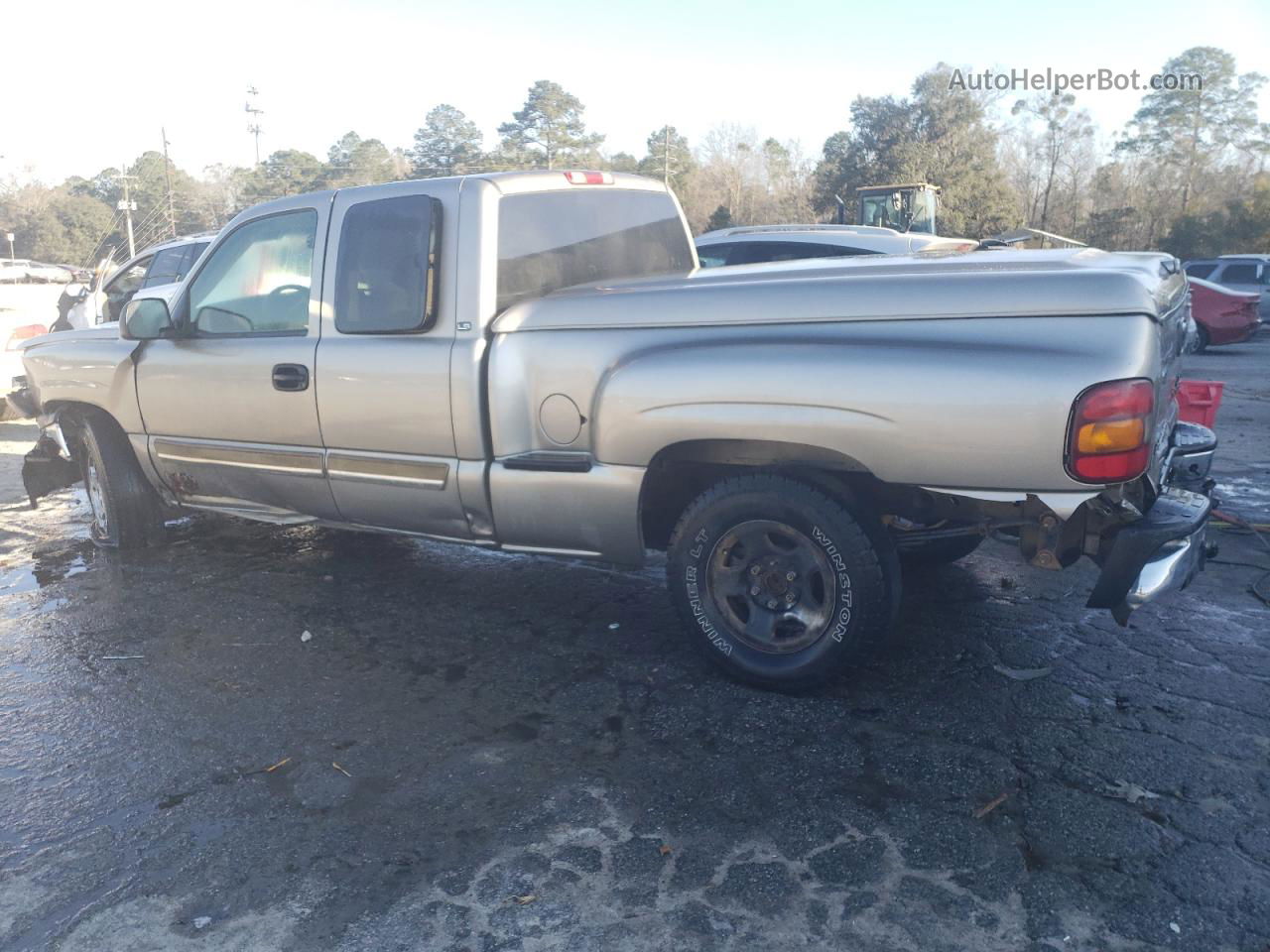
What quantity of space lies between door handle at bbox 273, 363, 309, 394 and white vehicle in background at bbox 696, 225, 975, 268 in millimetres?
5554

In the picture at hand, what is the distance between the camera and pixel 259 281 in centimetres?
494

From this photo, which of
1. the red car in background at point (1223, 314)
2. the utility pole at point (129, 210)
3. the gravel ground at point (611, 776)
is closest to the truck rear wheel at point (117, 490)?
the gravel ground at point (611, 776)

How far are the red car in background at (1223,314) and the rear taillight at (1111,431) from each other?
641 inches

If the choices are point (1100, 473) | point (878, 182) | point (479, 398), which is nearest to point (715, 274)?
point (479, 398)

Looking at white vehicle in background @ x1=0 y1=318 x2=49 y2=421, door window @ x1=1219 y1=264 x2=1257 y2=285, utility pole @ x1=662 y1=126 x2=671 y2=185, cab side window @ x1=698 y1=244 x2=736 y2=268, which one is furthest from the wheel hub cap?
utility pole @ x1=662 y1=126 x2=671 y2=185

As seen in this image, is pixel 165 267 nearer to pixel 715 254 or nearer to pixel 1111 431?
pixel 715 254

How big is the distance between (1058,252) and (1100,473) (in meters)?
1.40

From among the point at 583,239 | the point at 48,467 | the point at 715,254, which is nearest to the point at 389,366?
the point at 583,239

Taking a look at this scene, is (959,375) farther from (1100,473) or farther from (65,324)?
(65,324)

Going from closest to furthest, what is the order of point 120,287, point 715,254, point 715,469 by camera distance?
point 715,469
point 715,254
point 120,287

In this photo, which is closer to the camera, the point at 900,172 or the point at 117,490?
the point at 117,490

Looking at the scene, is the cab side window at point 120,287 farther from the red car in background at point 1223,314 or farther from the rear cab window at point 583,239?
the red car in background at point 1223,314

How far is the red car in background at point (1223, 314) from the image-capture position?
1708 cm

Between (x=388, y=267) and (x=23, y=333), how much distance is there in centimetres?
866
